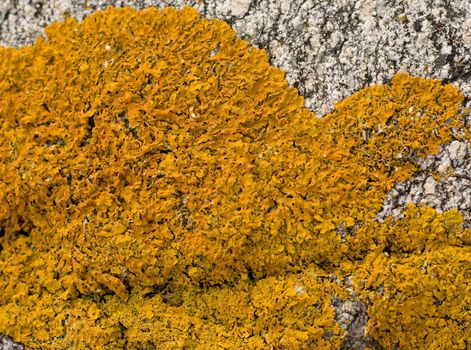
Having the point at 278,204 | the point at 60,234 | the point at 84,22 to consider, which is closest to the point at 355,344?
the point at 278,204

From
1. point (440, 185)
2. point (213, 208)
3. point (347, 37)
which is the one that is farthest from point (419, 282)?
point (347, 37)

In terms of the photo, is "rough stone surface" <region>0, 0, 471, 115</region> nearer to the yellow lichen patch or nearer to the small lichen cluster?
the small lichen cluster

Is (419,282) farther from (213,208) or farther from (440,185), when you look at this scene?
(213,208)

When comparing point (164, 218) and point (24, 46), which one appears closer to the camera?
point (164, 218)

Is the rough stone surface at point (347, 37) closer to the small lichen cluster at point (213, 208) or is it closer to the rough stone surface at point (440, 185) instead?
the small lichen cluster at point (213, 208)

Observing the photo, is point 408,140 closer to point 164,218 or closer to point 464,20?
point 464,20

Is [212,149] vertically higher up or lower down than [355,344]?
higher up

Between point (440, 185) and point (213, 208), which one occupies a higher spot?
point (440, 185)

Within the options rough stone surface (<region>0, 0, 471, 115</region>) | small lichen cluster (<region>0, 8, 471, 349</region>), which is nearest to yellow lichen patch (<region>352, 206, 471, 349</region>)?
small lichen cluster (<region>0, 8, 471, 349</region>)
